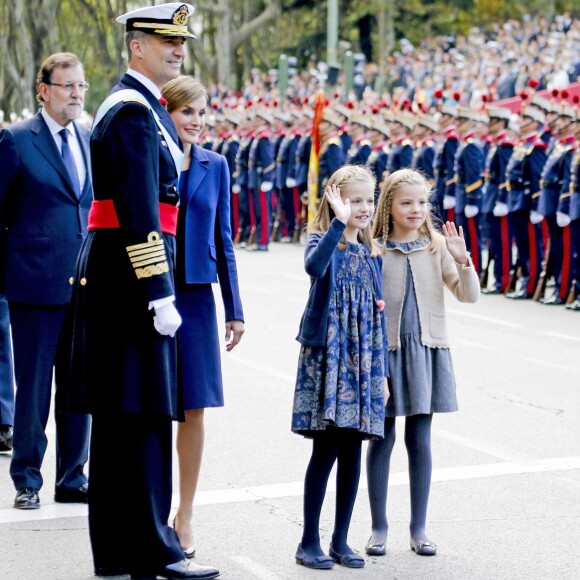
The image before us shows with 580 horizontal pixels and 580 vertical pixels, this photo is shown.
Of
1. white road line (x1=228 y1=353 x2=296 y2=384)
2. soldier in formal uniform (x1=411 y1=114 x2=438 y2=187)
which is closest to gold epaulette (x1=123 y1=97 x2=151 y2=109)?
white road line (x1=228 y1=353 x2=296 y2=384)

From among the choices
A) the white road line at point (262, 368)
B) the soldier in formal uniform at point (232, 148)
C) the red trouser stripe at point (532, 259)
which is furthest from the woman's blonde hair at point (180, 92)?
the soldier in formal uniform at point (232, 148)

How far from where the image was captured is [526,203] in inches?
642

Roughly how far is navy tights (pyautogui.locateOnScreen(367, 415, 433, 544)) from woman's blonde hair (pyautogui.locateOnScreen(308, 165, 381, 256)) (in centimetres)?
75

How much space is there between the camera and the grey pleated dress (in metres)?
6.09

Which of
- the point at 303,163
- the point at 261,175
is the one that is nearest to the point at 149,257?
the point at 303,163

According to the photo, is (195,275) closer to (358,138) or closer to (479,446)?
(479,446)

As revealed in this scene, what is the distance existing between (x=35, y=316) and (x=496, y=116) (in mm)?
11407

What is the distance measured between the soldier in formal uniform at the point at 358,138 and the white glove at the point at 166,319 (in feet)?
53.8

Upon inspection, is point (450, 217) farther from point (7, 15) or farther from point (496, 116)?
point (7, 15)

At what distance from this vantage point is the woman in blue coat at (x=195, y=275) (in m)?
5.78

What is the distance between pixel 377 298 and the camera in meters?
5.95

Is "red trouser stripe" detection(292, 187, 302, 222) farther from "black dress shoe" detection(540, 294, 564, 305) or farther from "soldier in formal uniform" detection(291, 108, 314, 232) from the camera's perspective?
"black dress shoe" detection(540, 294, 564, 305)

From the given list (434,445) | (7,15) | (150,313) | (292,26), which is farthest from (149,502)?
(292,26)

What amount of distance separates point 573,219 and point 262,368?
17.5ft
